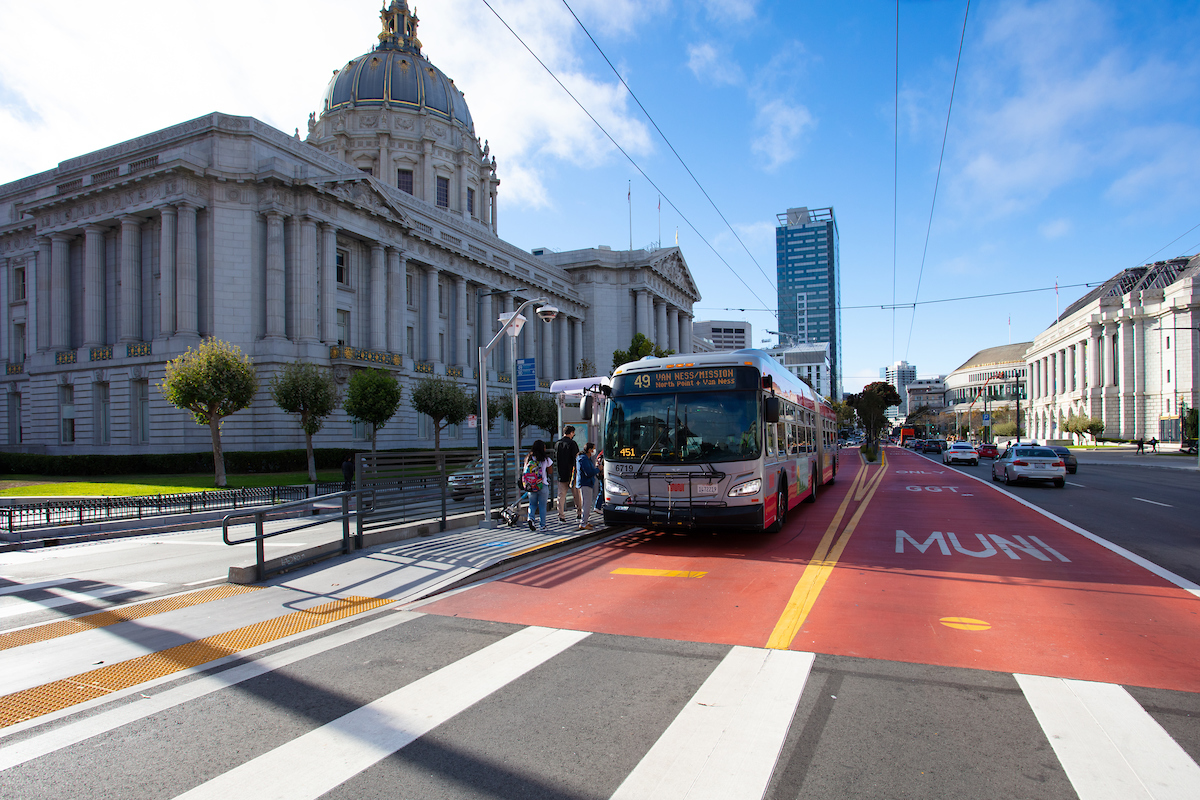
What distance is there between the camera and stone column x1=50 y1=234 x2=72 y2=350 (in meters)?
44.7

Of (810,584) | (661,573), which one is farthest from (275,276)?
(810,584)

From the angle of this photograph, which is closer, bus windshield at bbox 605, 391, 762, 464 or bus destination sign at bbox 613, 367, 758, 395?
bus windshield at bbox 605, 391, 762, 464

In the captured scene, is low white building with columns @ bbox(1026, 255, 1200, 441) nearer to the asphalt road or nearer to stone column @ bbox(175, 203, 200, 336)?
the asphalt road

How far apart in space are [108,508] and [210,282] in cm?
2713

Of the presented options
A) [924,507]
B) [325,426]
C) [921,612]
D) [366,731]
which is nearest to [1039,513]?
[924,507]

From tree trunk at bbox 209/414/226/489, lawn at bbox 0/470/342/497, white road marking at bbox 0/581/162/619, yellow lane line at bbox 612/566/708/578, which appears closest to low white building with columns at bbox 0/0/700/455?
lawn at bbox 0/470/342/497

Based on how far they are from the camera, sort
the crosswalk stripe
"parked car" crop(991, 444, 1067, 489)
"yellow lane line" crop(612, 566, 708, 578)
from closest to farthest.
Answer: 1. the crosswalk stripe
2. "yellow lane line" crop(612, 566, 708, 578)
3. "parked car" crop(991, 444, 1067, 489)

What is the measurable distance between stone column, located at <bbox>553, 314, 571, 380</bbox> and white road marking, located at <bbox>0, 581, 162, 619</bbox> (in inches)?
2612

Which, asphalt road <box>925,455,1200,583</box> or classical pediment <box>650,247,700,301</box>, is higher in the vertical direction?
classical pediment <box>650,247,700,301</box>

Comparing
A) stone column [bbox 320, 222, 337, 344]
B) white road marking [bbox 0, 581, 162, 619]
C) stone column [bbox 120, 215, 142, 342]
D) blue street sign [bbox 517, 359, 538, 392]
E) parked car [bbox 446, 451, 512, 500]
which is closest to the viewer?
white road marking [bbox 0, 581, 162, 619]

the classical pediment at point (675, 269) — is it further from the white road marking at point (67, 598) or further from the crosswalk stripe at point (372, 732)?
the crosswalk stripe at point (372, 732)

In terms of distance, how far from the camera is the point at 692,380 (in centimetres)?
1106

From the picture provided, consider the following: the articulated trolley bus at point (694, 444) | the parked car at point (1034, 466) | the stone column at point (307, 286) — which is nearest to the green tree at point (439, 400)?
the stone column at point (307, 286)

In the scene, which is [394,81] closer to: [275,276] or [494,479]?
[275,276]
